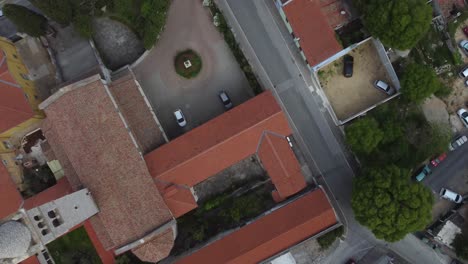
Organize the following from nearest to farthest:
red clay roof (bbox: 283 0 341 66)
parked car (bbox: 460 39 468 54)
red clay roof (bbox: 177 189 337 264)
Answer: red clay roof (bbox: 177 189 337 264), red clay roof (bbox: 283 0 341 66), parked car (bbox: 460 39 468 54)

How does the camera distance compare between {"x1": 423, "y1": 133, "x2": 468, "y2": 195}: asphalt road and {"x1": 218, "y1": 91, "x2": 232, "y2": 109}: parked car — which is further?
{"x1": 218, "y1": 91, "x2": 232, "y2": 109}: parked car

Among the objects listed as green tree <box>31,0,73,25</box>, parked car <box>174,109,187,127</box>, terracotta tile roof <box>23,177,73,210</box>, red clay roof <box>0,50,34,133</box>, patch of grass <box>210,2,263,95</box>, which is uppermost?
green tree <box>31,0,73,25</box>

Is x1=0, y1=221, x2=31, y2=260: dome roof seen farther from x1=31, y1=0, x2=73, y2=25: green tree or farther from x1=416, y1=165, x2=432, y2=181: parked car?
x1=416, y1=165, x2=432, y2=181: parked car

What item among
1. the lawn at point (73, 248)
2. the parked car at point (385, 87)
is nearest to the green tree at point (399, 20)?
the parked car at point (385, 87)

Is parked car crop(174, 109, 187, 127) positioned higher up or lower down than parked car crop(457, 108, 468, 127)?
higher up

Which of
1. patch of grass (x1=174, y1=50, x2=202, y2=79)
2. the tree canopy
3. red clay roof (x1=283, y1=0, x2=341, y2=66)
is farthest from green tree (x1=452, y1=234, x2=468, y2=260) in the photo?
patch of grass (x1=174, y1=50, x2=202, y2=79)

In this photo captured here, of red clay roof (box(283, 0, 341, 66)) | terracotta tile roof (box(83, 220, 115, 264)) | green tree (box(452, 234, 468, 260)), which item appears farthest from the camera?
terracotta tile roof (box(83, 220, 115, 264))

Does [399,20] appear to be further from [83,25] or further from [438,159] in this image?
[83,25]
